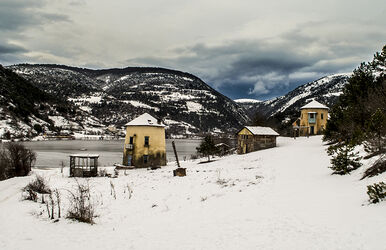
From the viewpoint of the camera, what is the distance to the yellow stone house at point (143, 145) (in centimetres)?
4840

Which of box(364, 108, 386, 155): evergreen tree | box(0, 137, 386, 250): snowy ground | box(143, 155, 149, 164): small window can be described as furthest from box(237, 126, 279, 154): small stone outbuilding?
box(364, 108, 386, 155): evergreen tree

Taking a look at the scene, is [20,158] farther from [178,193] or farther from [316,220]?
[316,220]

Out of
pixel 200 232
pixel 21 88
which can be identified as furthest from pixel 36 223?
pixel 21 88

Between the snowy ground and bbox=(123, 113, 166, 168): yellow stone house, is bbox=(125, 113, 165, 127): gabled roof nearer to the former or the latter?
bbox=(123, 113, 166, 168): yellow stone house

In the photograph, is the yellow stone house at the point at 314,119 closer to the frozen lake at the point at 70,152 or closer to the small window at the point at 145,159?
the frozen lake at the point at 70,152

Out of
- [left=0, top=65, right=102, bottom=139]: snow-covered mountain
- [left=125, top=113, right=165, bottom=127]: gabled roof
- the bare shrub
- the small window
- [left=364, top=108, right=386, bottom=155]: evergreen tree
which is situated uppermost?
[left=0, top=65, right=102, bottom=139]: snow-covered mountain

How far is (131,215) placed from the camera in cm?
1678

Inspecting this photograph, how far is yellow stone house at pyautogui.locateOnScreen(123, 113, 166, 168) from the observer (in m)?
48.4

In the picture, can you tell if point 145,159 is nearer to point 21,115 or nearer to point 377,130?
point 377,130

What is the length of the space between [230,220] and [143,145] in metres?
36.5

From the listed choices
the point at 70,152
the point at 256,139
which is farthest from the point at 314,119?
the point at 70,152

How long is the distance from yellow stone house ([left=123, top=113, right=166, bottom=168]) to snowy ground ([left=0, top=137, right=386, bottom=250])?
27.2m

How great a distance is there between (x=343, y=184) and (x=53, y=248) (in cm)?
1423

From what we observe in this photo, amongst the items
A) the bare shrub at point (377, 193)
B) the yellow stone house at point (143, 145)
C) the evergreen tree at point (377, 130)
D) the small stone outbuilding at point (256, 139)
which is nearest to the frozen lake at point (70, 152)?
the yellow stone house at point (143, 145)
